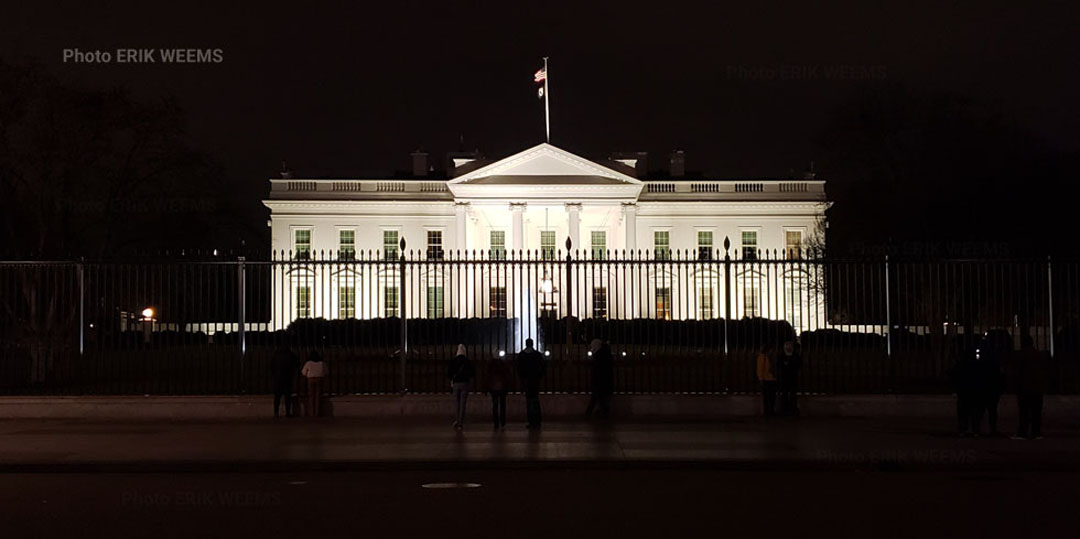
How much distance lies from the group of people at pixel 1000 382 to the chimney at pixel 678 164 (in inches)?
2235

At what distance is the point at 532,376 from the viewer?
17.8m

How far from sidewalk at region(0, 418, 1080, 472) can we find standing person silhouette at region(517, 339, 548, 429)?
10.8 inches

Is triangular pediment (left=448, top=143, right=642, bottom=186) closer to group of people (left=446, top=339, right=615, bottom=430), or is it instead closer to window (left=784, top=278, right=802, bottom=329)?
window (left=784, top=278, right=802, bottom=329)

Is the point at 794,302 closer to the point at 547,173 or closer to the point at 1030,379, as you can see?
the point at 547,173

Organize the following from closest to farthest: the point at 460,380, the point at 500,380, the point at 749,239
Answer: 1. the point at 460,380
2. the point at 500,380
3. the point at 749,239

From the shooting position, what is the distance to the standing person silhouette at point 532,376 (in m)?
17.8

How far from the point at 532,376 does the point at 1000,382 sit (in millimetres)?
6562

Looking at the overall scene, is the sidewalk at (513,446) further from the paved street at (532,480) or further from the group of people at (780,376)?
the group of people at (780,376)

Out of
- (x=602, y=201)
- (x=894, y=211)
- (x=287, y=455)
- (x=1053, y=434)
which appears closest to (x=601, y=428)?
(x=287, y=455)

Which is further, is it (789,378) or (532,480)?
(789,378)

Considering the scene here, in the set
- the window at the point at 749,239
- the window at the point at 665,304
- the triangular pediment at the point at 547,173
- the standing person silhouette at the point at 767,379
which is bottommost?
the standing person silhouette at the point at 767,379

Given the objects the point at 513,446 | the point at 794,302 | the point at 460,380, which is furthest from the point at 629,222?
the point at 513,446

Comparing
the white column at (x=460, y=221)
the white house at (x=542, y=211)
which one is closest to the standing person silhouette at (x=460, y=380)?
the white house at (x=542, y=211)

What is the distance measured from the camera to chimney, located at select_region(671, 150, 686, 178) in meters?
72.9
